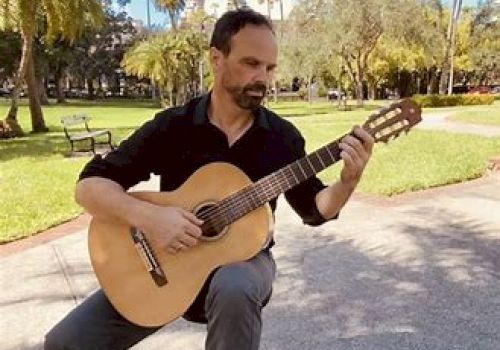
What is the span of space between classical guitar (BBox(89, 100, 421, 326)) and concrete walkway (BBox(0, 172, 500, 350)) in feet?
4.09

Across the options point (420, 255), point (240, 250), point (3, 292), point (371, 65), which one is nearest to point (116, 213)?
point (240, 250)

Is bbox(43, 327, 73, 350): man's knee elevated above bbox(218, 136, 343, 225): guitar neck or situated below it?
below

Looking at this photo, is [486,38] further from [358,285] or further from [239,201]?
[239,201]

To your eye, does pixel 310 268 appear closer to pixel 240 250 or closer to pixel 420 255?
pixel 420 255

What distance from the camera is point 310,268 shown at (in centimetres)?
500

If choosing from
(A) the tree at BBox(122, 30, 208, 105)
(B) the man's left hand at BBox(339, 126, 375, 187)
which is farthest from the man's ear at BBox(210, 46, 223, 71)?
(A) the tree at BBox(122, 30, 208, 105)

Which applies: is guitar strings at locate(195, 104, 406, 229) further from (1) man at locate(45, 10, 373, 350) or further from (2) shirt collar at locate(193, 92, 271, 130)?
(2) shirt collar at locate(193, 92, 271, 130)

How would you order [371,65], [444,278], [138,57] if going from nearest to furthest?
[444,278], [138,57], [371,65]

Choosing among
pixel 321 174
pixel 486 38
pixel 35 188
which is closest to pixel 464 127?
pixel 321 174

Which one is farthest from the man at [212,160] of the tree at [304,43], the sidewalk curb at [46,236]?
the tree at [304,43]

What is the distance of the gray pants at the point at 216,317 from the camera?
1.96 m

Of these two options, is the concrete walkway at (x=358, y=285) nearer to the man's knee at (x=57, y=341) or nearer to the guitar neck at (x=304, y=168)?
the man's knee at (x=57, y=341)

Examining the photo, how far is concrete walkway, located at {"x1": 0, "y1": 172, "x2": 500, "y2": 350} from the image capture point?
3609 mm

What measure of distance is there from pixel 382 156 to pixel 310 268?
6980 millimetres
